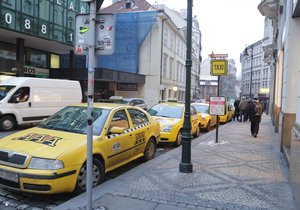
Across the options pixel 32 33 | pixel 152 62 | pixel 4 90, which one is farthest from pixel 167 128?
pixel 152 62

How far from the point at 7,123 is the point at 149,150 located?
26.2 ft

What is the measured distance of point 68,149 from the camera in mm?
5191

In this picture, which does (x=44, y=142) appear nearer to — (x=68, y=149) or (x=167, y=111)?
(x=68, y=149)

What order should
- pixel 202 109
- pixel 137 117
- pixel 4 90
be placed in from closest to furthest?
pixel 137 117, pixel 4 90, pixel 202 109

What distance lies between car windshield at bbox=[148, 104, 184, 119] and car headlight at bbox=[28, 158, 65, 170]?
7044mm

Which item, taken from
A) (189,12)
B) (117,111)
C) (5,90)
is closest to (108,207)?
(117,111)

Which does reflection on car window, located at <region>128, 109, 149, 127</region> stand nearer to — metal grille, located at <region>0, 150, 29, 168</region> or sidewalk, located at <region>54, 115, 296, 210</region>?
sidewalk, located at <region>54, 115, 296, 210</region>

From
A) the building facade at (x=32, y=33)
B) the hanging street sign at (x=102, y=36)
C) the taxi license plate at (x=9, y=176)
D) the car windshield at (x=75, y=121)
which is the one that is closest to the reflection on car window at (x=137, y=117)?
the car windshield at (x=75, y=121)

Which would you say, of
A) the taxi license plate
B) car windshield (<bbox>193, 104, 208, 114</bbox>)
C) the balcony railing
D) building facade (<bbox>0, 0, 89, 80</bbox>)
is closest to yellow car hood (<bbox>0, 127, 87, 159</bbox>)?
the taxi license plate

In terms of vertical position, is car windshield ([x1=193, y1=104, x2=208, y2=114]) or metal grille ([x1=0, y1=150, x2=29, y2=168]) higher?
car windshield ([x1=193, y1=104, x2=208, y2=114])

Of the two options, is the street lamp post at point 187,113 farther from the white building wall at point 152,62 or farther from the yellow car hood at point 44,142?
the white building wall at point 152,62

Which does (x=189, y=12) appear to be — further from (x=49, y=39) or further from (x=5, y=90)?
(x=49, y=39)

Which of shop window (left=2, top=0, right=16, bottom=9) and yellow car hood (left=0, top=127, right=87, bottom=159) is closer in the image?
yellow car hood (left=0, top=127, right=87, bottom=159)

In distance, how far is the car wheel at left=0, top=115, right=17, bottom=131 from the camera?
1323 centimetres
